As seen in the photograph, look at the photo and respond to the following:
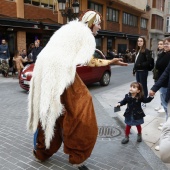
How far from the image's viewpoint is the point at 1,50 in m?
12.5

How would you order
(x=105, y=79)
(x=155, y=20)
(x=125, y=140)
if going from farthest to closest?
(x=155, y=20) < (x=105, y=79) < (x=125, y=140)

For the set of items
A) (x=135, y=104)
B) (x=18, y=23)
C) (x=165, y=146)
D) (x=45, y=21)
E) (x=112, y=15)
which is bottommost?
(x=135, y=104)

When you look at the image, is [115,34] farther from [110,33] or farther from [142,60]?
[142,60]

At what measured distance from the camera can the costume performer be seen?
275 centimetres

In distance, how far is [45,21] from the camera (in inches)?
680

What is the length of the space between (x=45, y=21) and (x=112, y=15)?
11308mm

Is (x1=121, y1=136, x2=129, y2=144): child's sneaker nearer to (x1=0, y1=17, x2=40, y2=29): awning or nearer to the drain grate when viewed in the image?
the drain grate

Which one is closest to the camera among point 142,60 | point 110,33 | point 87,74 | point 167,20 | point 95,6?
point 142,60

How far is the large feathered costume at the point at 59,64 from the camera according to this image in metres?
2.75

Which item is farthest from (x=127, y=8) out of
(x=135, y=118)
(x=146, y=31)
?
(x=135, y=118)

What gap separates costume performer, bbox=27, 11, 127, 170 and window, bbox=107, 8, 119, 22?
23.8 m

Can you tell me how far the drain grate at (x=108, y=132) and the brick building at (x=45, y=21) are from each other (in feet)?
36.5

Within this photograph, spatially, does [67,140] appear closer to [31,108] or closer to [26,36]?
[31,108]

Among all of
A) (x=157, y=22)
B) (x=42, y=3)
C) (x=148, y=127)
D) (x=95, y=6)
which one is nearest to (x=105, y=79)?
(x=148, y=127)
